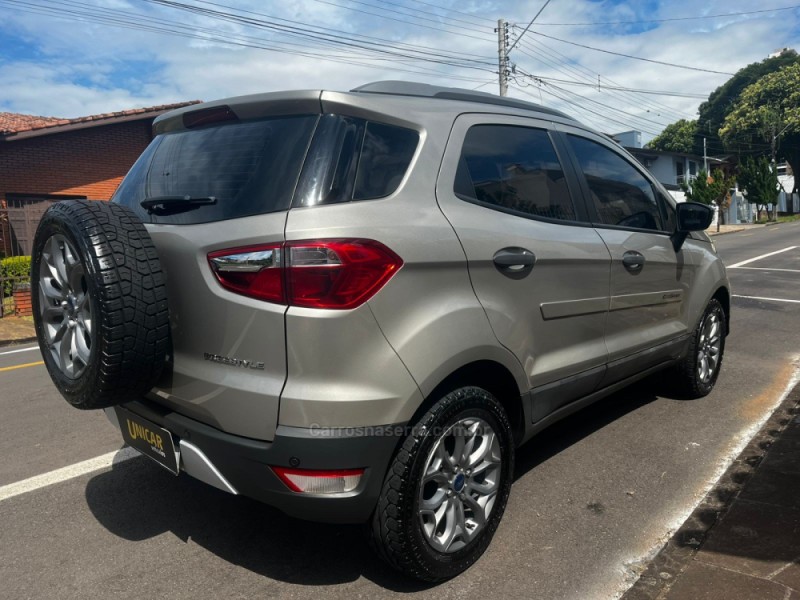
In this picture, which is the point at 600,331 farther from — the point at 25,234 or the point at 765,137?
the point at 765,137

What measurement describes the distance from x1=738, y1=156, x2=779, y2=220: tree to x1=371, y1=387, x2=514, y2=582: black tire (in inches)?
1984

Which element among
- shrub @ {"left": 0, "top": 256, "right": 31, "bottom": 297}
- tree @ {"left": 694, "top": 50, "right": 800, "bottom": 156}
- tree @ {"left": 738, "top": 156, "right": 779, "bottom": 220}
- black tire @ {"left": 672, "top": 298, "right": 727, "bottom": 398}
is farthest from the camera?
tree @ {"left": 694, "top": 50, "right": 800, "bottom": 156}

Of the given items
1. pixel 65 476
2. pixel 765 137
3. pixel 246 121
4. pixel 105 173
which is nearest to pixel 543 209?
pixel 246 121

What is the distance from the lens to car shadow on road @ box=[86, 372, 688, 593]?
2.73 meters

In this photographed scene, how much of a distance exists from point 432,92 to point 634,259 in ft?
5.21

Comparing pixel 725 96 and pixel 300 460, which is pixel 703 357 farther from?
pixel 725 96

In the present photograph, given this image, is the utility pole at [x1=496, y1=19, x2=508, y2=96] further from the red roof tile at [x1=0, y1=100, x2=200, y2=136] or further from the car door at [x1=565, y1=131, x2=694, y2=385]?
the car door at [x1=565, y1=131, x2=694, y2=385]

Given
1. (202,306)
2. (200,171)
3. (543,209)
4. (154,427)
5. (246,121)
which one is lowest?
(154,427)

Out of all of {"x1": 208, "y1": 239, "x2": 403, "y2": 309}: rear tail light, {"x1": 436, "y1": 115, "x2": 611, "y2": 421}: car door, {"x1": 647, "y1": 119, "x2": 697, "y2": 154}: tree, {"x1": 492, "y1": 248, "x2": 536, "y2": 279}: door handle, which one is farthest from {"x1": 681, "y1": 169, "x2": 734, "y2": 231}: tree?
{"x1": 647, "y1": 119, "x2": 697, "y2": 154}: tree

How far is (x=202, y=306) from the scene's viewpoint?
2352 mm

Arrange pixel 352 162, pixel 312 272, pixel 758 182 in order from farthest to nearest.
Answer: pixel 758 182 → pixel 352 162 → pixel 312 272

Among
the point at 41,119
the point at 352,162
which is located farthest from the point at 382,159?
the point at 41,119

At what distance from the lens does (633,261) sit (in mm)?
3703

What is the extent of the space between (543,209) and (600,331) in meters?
0.77
